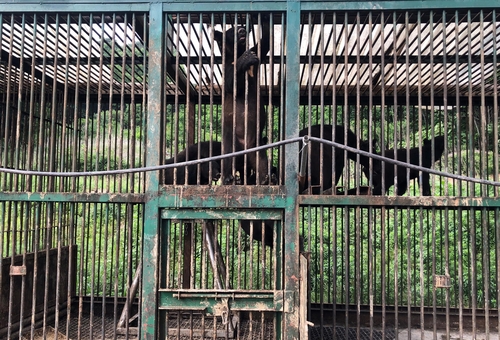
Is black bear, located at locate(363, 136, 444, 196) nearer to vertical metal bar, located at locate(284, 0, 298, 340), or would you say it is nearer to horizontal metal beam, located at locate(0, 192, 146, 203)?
vertical metal bar, located at locate(284, 0, 298, 340)

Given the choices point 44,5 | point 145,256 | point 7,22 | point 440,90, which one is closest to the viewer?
point 145,256

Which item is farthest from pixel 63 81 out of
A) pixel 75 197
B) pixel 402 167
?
pixel 402 167

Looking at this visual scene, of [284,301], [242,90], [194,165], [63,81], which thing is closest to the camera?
[284,301]

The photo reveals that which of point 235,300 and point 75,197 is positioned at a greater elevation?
point 75,197

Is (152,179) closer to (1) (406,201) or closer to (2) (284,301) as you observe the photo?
(2) (284,301)

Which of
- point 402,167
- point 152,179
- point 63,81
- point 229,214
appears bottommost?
point 229,214

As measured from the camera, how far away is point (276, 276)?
10.4ft

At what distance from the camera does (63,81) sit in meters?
5.38

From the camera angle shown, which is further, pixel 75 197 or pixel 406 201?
pixel 75 197

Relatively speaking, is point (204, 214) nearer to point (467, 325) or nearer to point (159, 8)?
point (159, 8)

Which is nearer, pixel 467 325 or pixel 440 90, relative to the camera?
pixel 467 325

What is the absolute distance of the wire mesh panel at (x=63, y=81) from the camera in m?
3.26

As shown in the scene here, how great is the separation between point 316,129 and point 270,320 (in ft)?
8.04

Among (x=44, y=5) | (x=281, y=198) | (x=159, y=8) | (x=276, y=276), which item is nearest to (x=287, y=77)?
(x=281, y=198)
